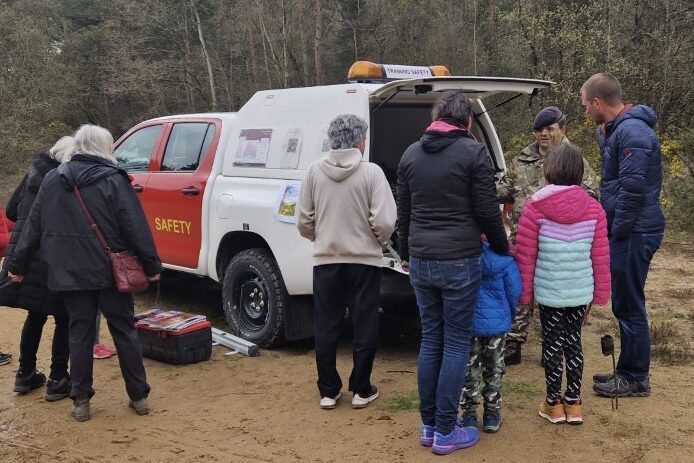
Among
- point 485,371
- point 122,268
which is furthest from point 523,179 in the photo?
point 122,268

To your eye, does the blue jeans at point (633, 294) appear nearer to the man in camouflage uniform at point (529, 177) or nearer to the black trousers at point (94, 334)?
the man in camouflage uniform at point (529, 177)

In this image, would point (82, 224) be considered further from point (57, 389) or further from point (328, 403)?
point (328, 403)

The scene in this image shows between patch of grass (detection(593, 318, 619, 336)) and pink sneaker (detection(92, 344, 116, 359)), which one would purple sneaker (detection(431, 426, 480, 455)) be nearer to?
patch of grass (detection(593, 318, 619, 336))

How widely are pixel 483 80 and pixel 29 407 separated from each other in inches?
146

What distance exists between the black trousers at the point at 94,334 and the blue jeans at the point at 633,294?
2.97 meters

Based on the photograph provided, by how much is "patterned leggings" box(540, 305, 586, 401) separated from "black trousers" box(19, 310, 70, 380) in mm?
3041

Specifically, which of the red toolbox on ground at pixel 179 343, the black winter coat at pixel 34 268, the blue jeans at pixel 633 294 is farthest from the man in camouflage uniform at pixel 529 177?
the black winter coat at pixel 34 268

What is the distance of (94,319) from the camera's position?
13.4 ft

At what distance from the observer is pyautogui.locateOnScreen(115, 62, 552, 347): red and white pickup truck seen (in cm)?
471

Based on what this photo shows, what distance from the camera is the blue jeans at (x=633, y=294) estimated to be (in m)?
3.91

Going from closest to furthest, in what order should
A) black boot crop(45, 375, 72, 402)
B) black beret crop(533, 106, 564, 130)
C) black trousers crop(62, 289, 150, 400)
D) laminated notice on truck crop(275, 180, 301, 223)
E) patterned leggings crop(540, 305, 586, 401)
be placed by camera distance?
patterned leggings crop(540, 305, 586, 401) → black trousers crop(62, 289, 150, 400) → black beret crop(533, 106, 564, 130) → black boot crop(45, 375, 72, 402) → laminated notice on truck crop(275, 180, 301, 223)

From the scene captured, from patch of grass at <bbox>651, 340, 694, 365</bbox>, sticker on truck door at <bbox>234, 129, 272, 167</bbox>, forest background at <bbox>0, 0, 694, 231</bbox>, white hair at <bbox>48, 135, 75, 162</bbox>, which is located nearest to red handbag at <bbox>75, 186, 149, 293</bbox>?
white hair at <bbox>48, 135, 75, 162</bbox>

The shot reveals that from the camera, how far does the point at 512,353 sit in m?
4.72

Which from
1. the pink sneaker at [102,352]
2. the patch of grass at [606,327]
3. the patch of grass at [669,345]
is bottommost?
the patch of grass at [606,327]
